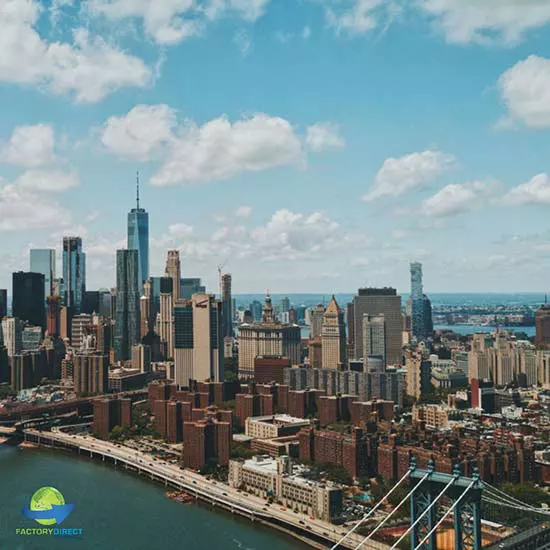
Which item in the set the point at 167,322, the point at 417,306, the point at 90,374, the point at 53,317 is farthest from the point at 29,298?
the point at 417,306

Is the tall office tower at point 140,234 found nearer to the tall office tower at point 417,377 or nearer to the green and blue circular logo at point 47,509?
the tall office tower at point 417,377

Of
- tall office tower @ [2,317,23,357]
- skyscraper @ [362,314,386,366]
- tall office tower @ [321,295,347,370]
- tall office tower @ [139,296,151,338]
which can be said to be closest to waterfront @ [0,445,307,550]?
tall office tower @ [321,295,347,370]

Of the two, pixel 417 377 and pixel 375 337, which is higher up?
pixel 375 337

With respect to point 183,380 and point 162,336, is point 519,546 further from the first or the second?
point 162,336

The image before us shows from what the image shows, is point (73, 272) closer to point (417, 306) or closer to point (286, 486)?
point (417, 306)

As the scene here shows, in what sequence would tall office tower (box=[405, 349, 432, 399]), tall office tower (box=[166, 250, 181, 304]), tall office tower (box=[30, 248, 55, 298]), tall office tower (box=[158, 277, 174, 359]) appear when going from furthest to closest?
tall office tower (box=[30, 248, 55, 298]) < tall office tower (box=[166, 250, 181, 304]) < tall office tower (box=[158, 277, 174, 359]) < tall office tower (box=[405, 349, 432, 399])

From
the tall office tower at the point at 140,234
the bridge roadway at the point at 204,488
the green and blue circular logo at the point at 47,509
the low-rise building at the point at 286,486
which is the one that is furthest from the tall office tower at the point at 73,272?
the green and blue circular logo at the point at 47,509

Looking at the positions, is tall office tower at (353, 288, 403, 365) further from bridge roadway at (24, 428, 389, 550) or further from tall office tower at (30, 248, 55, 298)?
tall office tower at (30, 248, 55, 298)
